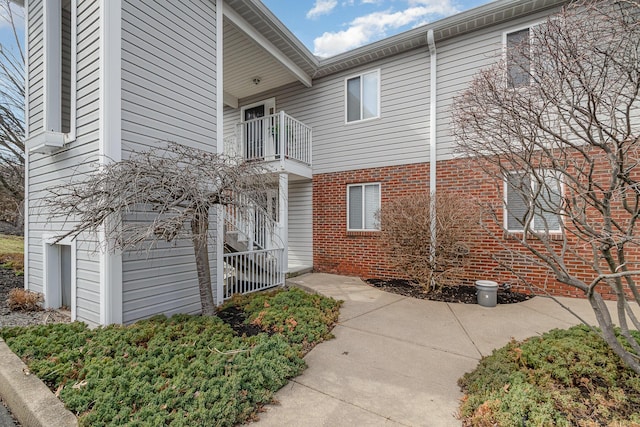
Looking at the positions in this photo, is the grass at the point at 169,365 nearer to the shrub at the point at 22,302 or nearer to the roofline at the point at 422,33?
the shrub at the point at 22,302

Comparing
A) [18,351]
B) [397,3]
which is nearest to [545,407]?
[18,351]

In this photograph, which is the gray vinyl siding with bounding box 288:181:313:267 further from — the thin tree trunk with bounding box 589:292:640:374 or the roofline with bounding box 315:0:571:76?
the thin tree trunk with bounding box 589:292:640:374

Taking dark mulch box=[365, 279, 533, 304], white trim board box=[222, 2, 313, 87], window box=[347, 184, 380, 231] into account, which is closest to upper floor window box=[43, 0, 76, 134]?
white trim board box=[222, 2, 313, 87]

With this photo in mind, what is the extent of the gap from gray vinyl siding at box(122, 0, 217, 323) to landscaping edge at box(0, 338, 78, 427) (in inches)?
49.7

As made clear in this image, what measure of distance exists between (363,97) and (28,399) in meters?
7.99

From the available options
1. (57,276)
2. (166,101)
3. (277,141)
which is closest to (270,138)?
(277,141)

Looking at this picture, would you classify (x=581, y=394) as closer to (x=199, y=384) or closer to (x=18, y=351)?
(x=199, y=384)

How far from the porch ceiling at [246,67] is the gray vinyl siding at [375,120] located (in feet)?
2.09

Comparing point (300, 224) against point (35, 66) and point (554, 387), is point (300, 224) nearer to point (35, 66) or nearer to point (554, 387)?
point (35, 66)

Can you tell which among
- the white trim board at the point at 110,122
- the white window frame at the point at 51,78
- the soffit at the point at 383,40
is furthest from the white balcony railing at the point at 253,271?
the soffit at the point at 383,40

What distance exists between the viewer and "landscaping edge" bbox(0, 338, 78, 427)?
2.20m

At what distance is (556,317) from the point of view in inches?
179

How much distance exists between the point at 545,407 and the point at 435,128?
5893 mm

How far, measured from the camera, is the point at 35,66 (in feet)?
18.0
